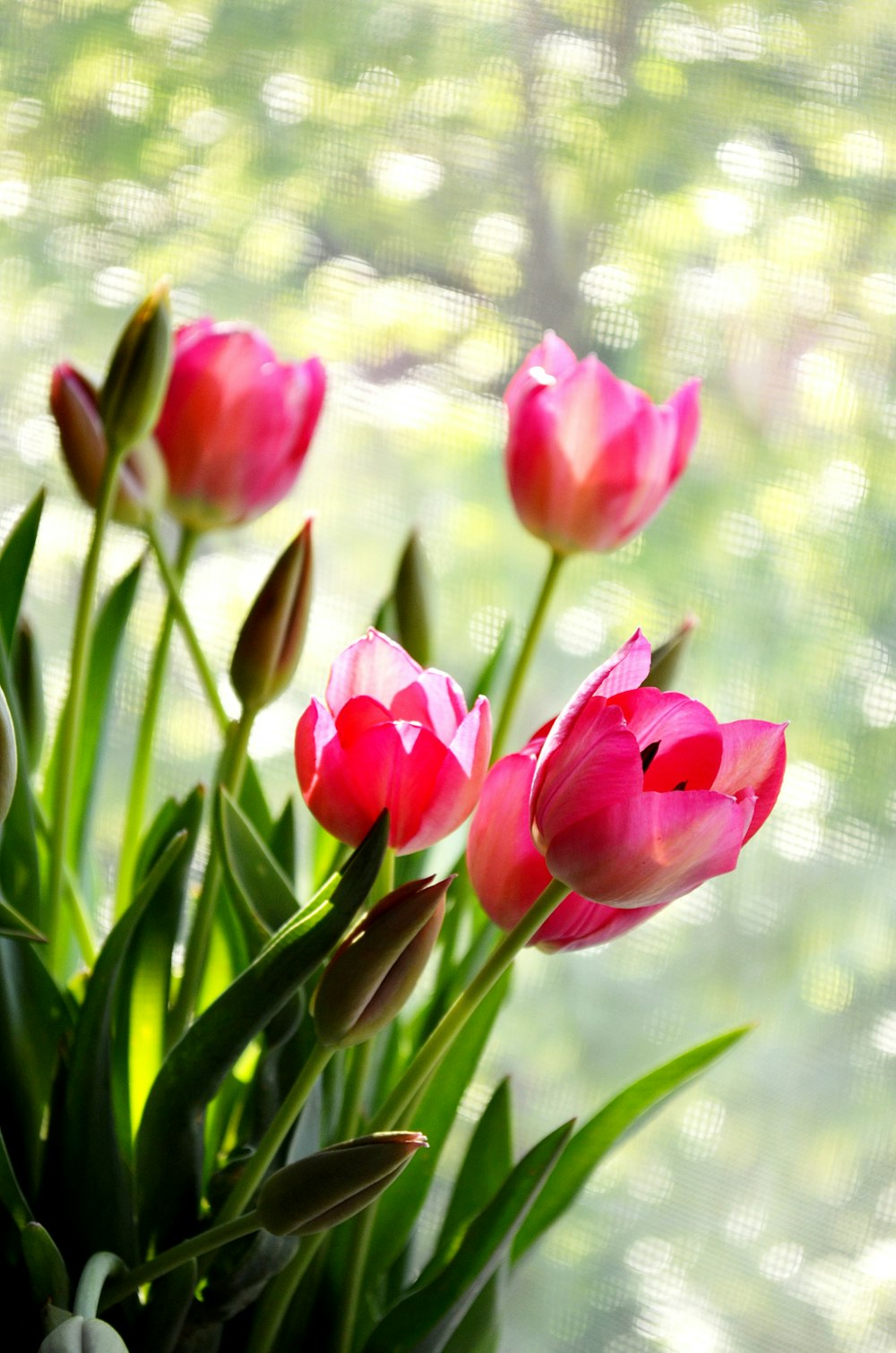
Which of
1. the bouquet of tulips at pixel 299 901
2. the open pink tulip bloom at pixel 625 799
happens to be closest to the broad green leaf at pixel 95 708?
the bouquet of tulips at pixel 299 901

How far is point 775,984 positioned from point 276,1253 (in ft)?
1.05

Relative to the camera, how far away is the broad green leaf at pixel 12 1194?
0.32 metres

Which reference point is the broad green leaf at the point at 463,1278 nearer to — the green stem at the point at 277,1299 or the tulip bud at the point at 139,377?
the green stem at the point at 277,1299

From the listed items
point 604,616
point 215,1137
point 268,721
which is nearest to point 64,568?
point 268,721

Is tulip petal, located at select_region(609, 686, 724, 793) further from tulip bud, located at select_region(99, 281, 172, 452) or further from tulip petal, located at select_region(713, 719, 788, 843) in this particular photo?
tulip bud, located at select_region(99, 281, 172, 452)

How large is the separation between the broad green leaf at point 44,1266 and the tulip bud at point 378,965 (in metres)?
0.09

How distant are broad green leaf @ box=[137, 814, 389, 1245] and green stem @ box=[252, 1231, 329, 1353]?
33 millimetres

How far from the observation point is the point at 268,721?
71 cm

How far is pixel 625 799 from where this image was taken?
255mm

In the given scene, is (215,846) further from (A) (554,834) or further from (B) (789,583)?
(B) (789,583)

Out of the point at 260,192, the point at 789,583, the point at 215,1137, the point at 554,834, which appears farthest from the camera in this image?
the point at 260,192

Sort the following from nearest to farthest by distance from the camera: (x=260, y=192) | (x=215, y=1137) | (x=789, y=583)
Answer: (x=215, y=1137), (x=789, y=583), (x=260, y=192)

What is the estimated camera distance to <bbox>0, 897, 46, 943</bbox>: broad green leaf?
0.28 meters

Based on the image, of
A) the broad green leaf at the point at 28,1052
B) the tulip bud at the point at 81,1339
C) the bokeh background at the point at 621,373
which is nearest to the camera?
the tulip bud at the point at 81,1339
